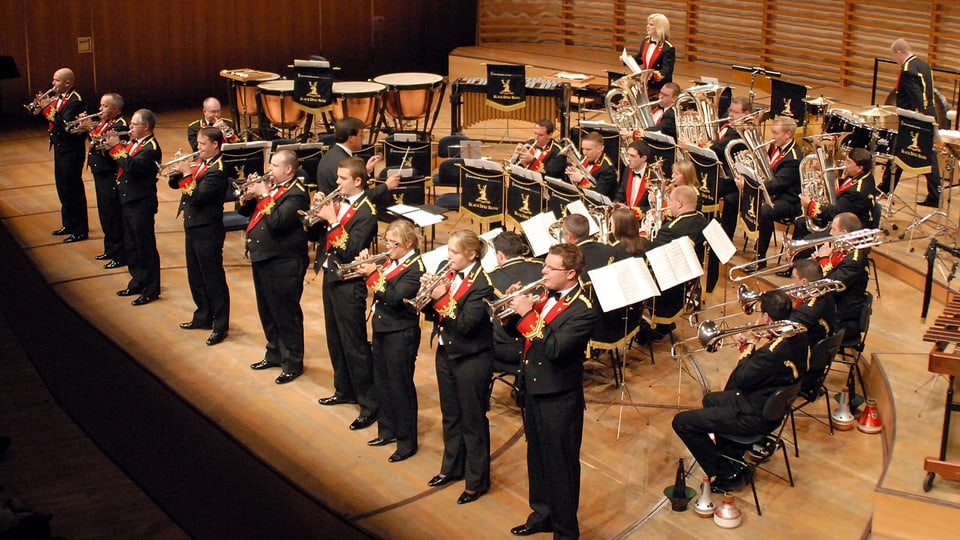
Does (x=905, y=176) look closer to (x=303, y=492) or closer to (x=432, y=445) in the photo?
(x=432, y=445)

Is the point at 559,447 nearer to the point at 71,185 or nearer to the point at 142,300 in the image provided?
the point at 142,300

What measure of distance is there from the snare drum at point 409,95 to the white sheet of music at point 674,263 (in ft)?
20.9

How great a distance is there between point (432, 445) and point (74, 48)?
10.8 m

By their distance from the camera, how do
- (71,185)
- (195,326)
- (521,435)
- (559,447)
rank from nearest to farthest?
(559,447) → (521,435) → (195,326) → (71,185)

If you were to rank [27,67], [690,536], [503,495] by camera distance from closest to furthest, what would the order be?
[690,536]
[503,495]
[27,67]

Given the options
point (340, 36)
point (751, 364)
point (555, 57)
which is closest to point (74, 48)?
point (340, 36)

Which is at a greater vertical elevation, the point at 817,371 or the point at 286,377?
the point at 817,371

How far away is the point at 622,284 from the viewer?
6578mm

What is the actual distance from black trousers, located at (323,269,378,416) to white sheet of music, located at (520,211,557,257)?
4.15 feet

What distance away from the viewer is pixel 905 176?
11.9 meters

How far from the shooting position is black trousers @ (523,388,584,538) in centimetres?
591

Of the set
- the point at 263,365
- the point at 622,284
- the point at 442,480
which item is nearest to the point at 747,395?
the point at 622,284

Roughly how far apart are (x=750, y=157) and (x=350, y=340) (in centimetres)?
407

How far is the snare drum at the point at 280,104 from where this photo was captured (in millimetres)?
12812
